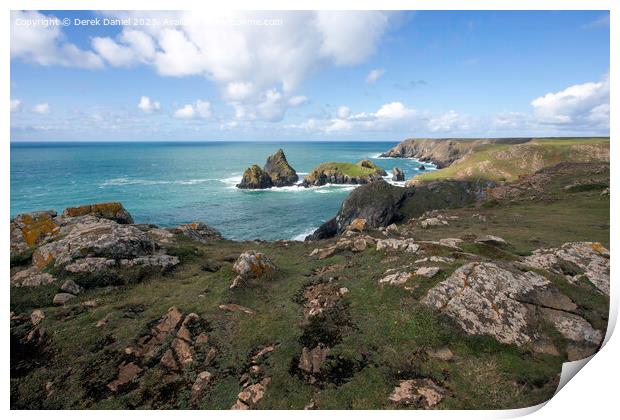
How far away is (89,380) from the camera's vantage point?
13062mm

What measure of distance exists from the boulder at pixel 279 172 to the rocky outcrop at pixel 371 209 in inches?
2993

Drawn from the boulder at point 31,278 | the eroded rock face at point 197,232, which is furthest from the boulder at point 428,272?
the eroded rock face at point 197,232

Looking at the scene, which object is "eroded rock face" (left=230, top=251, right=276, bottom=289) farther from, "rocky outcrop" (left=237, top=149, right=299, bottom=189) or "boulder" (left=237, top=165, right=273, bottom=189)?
"rocky outcrop" (left=237, top=149, right=299, bottom=189)

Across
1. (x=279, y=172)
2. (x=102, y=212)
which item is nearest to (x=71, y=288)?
(x=102, y=212)

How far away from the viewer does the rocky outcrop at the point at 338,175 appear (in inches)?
5935

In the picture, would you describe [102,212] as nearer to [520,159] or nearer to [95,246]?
[95,246]

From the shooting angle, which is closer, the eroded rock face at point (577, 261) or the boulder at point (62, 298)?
the boulder at point (62, 298)

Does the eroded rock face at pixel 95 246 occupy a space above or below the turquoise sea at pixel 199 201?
above

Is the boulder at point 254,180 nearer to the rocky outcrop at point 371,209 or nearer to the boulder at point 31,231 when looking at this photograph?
the rocky outcrop at point 371,209

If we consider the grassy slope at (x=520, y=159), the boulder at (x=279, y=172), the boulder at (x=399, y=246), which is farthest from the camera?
the boulder at (x=279, y=172)

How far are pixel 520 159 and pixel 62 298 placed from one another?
475 ft

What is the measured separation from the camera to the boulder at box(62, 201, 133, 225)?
33781mm

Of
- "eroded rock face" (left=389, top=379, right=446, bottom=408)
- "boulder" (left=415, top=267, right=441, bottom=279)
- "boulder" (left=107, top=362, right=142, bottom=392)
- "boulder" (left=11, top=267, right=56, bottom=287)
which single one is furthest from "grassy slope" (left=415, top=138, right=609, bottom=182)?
"boulder" (left=11, top=267, right=56, bottom=287)
